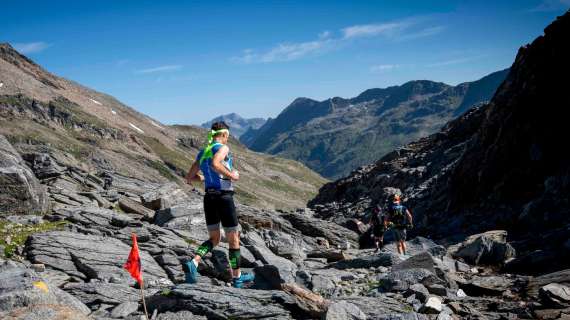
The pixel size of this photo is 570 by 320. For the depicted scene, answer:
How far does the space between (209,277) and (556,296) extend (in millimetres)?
10817

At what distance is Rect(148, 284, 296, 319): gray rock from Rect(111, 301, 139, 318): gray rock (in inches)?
14.8

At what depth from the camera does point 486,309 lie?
12430 mm

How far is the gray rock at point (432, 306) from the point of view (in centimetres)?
1141

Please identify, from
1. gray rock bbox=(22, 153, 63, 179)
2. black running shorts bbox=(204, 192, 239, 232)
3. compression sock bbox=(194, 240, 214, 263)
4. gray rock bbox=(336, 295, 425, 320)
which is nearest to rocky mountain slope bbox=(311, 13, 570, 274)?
gray rock bbox=(336, 295, 425, 320)

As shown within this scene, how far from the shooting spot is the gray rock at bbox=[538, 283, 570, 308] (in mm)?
11836

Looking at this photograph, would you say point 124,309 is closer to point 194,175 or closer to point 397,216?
point 194,175

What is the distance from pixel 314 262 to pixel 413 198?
1037 inches

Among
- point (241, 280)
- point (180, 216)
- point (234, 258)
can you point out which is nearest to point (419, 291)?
point (241, 280)

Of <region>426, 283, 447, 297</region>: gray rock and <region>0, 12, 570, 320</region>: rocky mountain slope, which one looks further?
<region>426, 283, 447, 297</region>: gray rock

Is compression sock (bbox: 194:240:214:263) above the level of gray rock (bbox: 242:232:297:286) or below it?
above

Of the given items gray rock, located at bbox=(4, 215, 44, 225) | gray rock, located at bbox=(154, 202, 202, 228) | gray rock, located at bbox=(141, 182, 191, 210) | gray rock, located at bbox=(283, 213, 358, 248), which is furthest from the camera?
gray rock, located at bbox=(283, 213, 358, 248)

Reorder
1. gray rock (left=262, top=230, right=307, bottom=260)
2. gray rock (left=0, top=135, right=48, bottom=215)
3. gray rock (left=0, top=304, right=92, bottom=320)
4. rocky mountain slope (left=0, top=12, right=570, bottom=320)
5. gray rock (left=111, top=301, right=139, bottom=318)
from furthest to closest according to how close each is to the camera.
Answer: gray rock (left=262, top=230, right=307, bottom=260) → gray rock (left=0, top=135, right=48, bottom=215) → rocky mountain slope (left=0, top=12, right=570, bottom=320) → gray rock (left=111, top=301, right=139, bottom=318) → gray rock (left=0, top=304, right=92, bottom=320)

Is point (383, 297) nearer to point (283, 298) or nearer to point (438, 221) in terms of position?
point (283, 298)

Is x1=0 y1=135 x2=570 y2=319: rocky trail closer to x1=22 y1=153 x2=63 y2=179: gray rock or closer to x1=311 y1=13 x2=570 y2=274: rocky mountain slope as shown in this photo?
x1=311 y1=13 x2=570 y2=274: rocky mountain slope
